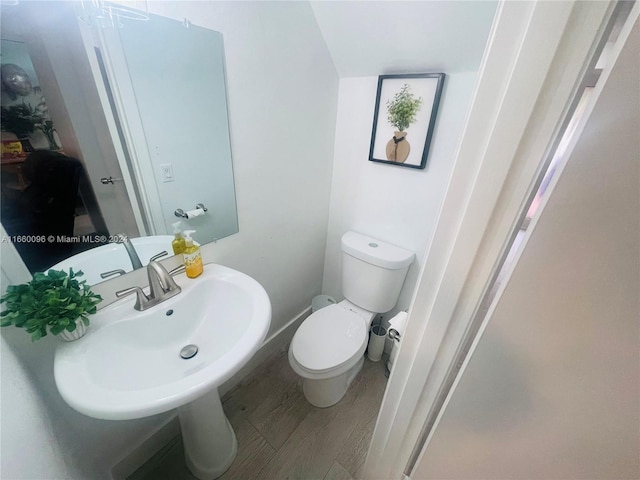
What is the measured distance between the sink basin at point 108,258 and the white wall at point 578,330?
1.00 metres

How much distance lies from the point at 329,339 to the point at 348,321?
170 mm

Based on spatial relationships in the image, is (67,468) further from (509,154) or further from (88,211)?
(509,154)

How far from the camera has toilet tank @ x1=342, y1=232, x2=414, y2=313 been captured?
1346 mm

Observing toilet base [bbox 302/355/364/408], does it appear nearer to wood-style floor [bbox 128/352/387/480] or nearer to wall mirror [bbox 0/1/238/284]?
wood-style floor [bbox 128/352/387/480]

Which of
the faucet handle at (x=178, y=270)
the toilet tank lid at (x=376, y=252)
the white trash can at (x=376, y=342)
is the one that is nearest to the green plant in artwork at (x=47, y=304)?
the faucet handle at (x=178, y=270)

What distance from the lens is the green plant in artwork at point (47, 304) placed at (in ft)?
1.81

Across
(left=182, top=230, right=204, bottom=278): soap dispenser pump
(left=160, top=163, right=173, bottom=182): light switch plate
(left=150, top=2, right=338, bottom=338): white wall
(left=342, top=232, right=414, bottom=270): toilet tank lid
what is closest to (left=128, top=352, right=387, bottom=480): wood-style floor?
(left=150, top=2, right=338, bottom=338): white wall

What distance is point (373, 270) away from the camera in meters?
1.37

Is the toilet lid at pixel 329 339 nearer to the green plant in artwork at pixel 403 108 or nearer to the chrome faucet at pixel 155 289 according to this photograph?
the chrome faucet at pixel 155 289

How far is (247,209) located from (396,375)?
0.90 meters

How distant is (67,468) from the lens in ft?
2.26

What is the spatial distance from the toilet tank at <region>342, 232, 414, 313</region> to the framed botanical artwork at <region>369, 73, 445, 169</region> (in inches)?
18.2

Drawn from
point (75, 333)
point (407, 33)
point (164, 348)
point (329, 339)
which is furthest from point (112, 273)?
point (407, 33)

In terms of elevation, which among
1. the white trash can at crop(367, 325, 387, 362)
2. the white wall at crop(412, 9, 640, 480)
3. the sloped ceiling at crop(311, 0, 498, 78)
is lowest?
the white trash can at crop(367, 325, 387, 362)
